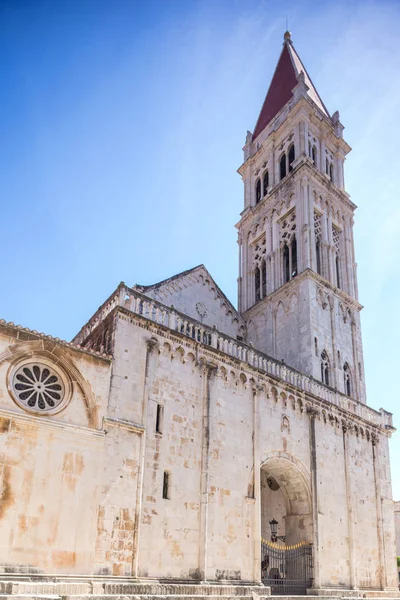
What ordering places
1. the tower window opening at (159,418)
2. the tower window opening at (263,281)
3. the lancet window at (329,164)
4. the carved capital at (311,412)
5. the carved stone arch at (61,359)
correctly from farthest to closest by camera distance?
the lancet window at (329,164) < the tower window opening at (263,281) < the carved capital at (311,412) < the tower window opening at (159,418) < the carved stone arch at (61,359)

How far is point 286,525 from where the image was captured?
21000 millimetres

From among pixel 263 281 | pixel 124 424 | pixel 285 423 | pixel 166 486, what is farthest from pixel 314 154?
pixel 166 486

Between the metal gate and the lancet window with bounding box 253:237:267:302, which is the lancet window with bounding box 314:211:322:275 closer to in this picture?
the lancet window with bounding box 253:237:267:302

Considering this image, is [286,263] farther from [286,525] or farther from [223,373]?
[286,525]

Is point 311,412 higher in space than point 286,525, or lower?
higher

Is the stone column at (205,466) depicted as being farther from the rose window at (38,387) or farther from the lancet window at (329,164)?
the lancet window at (329,164)

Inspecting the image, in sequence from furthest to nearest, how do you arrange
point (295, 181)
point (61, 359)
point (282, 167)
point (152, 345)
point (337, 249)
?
point (282, 167), point (337, 249), point (295, 181), point (152, 345), point (61, 359)

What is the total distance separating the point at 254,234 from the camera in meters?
30.0

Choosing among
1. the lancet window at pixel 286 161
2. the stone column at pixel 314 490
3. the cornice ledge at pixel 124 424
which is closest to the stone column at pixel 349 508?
the stone column at pixel 314 490

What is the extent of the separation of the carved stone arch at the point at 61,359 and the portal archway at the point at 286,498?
23.6 ft

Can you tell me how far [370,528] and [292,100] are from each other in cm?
2219

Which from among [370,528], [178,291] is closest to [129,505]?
[178,291]

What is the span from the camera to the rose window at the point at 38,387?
13992 mm

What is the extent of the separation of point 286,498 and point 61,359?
37.1 ft
